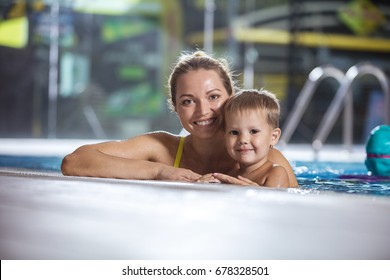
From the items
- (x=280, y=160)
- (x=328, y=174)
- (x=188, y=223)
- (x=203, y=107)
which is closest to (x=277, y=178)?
(x=280, y=160)

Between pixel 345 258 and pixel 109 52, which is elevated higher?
pixel 109 52

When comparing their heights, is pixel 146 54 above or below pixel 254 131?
above

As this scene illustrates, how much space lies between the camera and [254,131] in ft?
7.06

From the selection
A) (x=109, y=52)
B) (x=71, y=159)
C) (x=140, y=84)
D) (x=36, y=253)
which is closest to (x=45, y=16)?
(x=109, y=52)

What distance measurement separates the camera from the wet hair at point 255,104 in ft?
7.00

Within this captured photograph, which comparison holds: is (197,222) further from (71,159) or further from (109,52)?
(109,52)

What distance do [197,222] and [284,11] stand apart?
25.4 feet

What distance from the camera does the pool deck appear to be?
134 cm

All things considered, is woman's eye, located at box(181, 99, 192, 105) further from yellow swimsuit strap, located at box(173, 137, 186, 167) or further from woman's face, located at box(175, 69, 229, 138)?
yellow swimsuit strap, located at box(173, 137, 186, 167)

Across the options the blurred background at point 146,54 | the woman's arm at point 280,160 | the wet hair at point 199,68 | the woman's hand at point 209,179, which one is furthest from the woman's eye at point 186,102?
the blurred background at point 146,54

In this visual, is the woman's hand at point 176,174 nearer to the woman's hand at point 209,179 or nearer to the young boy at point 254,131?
the woman's hand at point 209,179

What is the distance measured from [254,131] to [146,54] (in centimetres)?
704

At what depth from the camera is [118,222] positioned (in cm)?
149

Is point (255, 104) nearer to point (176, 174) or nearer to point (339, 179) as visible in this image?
point (176, 174)
